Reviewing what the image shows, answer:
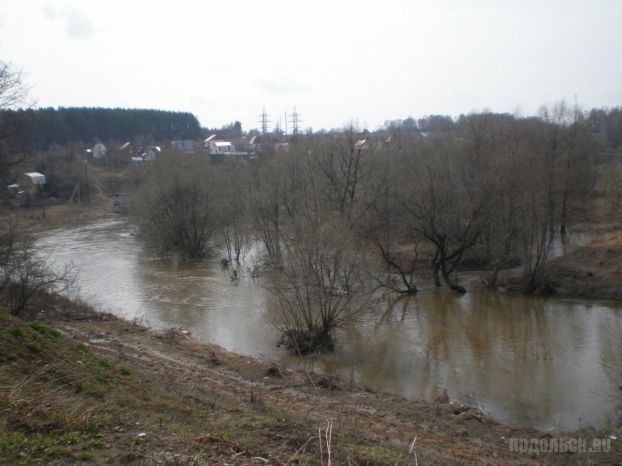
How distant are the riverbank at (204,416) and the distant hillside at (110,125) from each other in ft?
229

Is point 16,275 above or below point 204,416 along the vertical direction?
above

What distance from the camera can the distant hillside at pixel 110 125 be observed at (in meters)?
90.9

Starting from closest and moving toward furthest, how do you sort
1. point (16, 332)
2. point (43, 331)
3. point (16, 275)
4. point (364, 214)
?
point (16, 332)
point (43, 331)
point (16, 275)
point (364, 214)

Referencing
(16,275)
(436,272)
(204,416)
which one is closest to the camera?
(204,416)

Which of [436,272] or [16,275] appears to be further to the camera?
[436,272]

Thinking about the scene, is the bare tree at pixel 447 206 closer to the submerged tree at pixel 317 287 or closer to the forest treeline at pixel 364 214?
the forest treeline at pixel 364 214

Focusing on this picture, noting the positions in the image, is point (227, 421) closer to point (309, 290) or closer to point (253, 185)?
point (309, 290)

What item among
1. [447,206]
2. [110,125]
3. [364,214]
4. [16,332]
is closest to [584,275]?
[447,206]

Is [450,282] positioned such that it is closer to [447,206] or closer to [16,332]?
[447,206]

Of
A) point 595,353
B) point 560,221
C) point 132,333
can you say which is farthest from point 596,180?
point 132,333

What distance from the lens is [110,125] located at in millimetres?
106250

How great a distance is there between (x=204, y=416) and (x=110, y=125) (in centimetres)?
10731

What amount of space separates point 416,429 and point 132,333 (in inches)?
420

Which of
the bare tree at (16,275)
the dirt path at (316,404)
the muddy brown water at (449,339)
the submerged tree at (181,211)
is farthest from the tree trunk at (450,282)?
the bare tree at (16,275)
